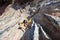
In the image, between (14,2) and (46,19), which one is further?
(14,2)

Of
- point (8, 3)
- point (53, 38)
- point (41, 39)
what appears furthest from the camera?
point (8, 3)

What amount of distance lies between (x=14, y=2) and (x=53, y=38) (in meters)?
3.91

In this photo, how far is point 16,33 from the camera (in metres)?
3.23

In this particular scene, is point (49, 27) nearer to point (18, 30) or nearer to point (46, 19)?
point (46, 19)

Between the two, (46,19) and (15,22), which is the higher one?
(46,19)

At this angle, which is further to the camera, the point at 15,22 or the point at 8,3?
the point at 8,3

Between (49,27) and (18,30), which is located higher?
(49,27)

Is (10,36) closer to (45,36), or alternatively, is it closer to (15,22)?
(15,22)

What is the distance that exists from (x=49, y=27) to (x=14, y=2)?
373 centimetres

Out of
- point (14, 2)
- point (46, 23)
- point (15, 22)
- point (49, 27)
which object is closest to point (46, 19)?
point (46, 23)

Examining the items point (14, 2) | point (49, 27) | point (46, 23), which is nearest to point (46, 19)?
point (46, 23)

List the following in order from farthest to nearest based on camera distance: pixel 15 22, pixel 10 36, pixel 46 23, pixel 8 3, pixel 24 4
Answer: pixel 8 3
pixel 24 4
pixel 15 22
pixel 10 36
pixel 46 23

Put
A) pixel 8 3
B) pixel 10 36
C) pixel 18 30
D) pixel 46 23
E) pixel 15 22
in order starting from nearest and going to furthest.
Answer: pixel 46 23, pixel 10 36, pixel 18 30, pixel 15 22, pixel 8 3

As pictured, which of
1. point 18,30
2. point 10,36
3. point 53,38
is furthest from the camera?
point 18,30
